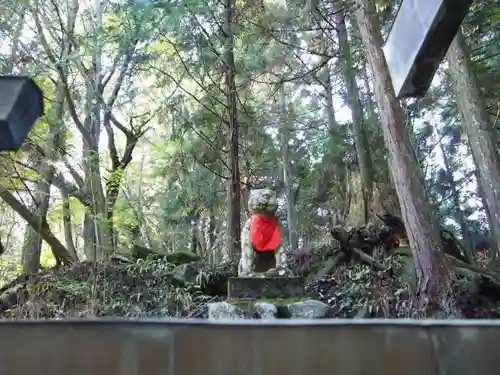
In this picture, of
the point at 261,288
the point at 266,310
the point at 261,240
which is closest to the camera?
the point at 266,310

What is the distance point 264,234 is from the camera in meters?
5.52

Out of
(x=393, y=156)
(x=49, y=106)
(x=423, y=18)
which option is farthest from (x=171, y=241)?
(x=423, y=18)

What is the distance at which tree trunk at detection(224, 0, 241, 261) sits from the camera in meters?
7.81

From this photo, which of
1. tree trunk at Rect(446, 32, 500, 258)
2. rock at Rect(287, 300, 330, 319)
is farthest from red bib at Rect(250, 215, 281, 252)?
tree trunk at Rect(446, 32, 500, 258)

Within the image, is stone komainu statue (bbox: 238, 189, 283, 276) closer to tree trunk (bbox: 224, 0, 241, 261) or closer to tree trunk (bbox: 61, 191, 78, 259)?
tree trunk (bbox: 224, 0, 241, 261)

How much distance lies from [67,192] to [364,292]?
5.96 metres

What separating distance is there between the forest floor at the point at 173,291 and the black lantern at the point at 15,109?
13.7ft

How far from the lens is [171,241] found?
12.4 m

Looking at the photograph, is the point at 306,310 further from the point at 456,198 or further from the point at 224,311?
the point at 456,198

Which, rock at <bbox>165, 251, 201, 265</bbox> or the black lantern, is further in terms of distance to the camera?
rock at <bbox>165, 251, 201, 265</bbox>

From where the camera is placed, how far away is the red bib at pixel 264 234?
550 centimetres

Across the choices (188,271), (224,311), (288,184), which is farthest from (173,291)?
(288,184)

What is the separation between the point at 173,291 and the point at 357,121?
4.80 m

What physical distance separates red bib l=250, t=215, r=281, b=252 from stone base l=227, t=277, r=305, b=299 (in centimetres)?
51
